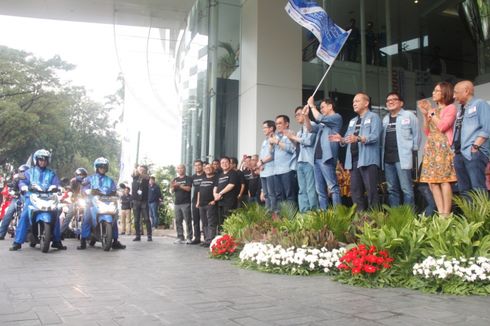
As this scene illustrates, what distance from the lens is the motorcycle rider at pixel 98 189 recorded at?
9477mm

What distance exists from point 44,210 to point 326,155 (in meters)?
5.15

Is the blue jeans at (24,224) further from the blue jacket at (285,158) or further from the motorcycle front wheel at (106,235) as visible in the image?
the blue jacket at (285,158)

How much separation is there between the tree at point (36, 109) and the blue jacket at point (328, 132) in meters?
29.9

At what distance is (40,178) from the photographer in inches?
352

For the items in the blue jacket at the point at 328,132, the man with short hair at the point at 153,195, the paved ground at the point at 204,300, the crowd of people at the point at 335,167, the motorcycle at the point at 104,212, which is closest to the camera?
the paved ground at the point at 204,300

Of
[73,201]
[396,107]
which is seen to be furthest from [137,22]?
[396,107]

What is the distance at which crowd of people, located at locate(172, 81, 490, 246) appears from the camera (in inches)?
233

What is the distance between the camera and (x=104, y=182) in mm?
9547

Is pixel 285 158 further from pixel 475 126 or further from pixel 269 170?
pixel 475 126

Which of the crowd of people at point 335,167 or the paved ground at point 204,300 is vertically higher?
the crowd of people at point 335,167

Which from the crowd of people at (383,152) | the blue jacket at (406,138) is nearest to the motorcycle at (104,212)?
the crowd of people at (383,152)

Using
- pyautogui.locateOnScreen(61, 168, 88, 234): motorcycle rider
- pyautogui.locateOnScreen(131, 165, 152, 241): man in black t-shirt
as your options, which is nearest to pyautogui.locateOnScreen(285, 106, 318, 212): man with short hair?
pyautogui.locateOnScreen(131, 165, 152, 241): man in black t-shirt

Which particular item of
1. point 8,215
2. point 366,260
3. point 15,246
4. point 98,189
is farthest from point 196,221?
point 366,260

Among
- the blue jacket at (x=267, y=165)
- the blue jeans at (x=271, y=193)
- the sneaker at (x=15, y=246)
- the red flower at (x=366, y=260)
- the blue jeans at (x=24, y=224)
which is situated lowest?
the sneaker at (x=15, y=246)
